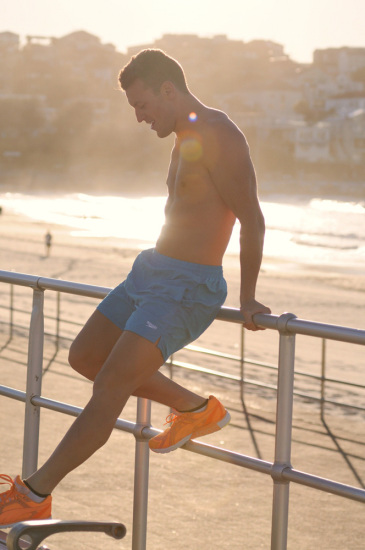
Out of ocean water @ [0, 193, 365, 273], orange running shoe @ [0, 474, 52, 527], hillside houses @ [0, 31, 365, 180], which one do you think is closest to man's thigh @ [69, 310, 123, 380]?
orange running shoe @ [0, 474, 52, 527]

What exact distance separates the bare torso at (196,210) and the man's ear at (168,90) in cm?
11

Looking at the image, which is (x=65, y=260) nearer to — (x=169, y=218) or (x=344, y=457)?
(x=344, y=457)

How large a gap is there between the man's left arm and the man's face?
18cm

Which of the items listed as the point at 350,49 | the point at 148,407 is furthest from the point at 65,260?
the point at 350,49

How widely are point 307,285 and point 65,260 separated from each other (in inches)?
287

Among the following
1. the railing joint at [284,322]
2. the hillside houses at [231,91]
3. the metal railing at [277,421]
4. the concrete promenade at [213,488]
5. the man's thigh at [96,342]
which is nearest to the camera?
the metal railing at [277,421]

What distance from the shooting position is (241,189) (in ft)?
8.66

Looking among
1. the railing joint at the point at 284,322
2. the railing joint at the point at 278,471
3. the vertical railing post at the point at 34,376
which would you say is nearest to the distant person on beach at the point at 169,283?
the railing joint at the point at 284,322

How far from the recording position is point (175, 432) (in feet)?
9.02

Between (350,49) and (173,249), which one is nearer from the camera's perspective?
(173,249)

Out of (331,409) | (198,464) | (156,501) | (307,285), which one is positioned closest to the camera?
(156,501)

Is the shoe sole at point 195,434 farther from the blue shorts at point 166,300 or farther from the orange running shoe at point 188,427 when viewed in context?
the blue shorts at point 166,300

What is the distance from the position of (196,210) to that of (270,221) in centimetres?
5548

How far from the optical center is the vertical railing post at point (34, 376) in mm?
3096
